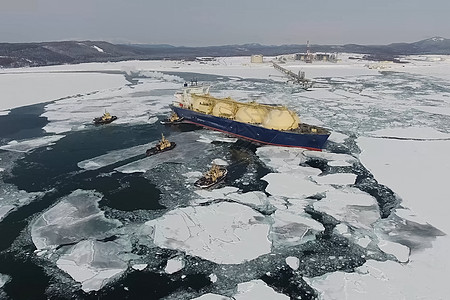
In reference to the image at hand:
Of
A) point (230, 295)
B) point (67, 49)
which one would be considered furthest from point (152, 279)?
point (67, 49)

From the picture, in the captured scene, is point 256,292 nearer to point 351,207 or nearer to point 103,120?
point 351,207

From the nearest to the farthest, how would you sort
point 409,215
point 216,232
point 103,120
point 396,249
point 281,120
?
point 396,249 → point 216,232 → point 409,215 → point 281,120 → point 103,120

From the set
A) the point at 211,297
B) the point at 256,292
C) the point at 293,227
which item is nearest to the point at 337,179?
the point at 293,227

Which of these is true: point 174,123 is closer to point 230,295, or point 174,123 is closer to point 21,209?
point 21,209

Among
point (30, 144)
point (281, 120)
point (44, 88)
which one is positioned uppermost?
point (281, 120)

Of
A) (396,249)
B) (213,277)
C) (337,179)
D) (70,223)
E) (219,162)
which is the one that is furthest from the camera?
(219,162)

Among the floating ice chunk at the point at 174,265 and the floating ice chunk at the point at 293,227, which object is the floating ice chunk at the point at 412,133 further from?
the floating ice chunk at the point at 174,265

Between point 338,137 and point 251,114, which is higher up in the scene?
point 251,114

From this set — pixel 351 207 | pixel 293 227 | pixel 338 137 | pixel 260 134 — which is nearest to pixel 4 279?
pixel 293 227

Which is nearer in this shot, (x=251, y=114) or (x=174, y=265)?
(x=174, y=265)
